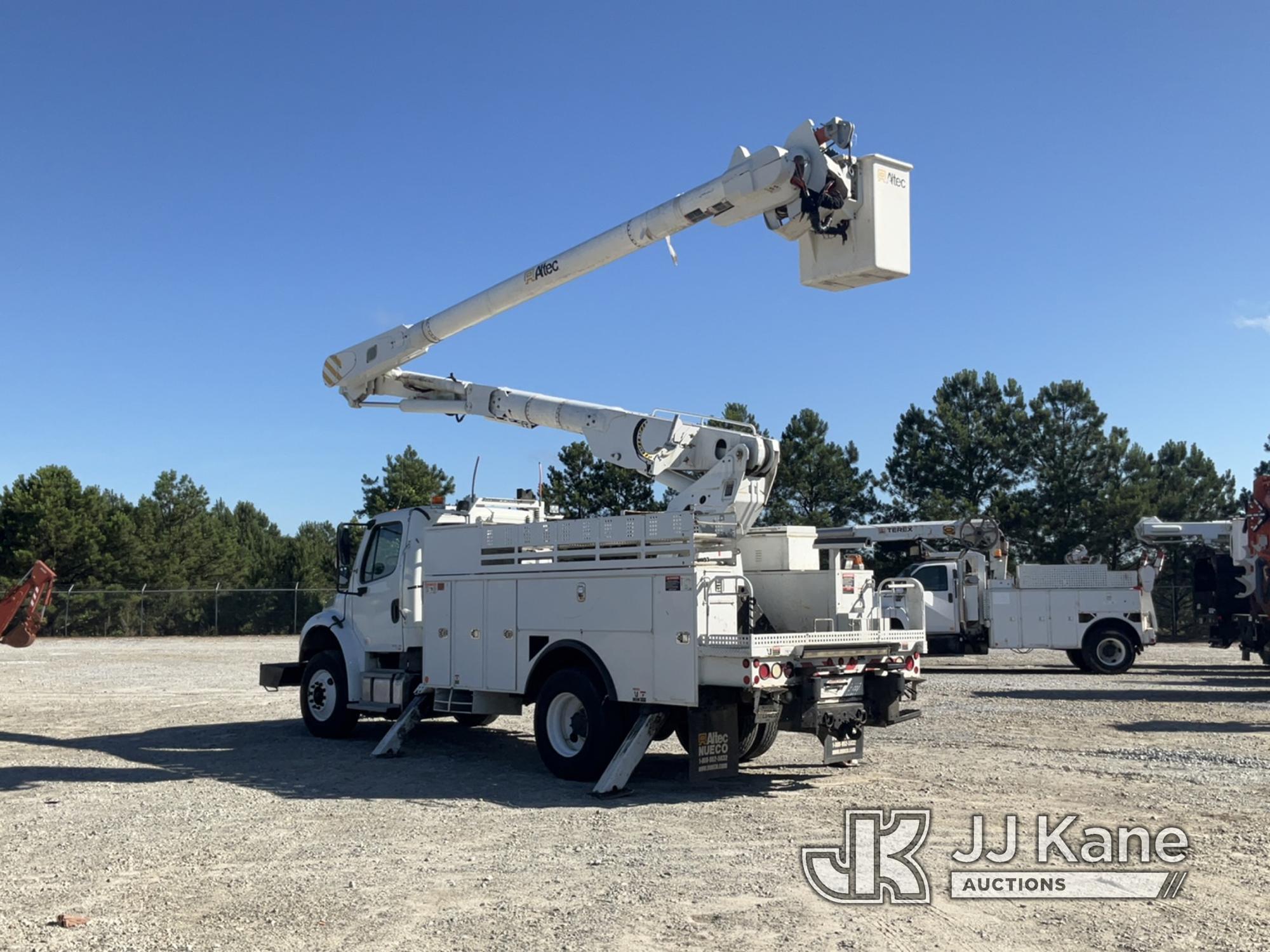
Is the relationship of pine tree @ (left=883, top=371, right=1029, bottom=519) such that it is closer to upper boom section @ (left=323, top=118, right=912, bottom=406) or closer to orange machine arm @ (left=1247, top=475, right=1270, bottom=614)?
orange machine arm @ (left=1247, top=475, right=1270, bottom=614)

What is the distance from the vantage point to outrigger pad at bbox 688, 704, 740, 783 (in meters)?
9.29

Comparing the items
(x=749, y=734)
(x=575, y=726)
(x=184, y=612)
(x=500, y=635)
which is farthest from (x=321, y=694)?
(x=184, y=612)

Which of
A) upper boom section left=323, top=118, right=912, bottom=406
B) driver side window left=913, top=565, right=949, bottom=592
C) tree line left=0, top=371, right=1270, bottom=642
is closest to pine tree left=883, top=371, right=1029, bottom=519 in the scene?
tree line left=0, top=371, right=1270, bottom=642

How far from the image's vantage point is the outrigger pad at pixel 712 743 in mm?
9289

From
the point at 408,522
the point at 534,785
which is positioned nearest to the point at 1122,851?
the point at 534,785

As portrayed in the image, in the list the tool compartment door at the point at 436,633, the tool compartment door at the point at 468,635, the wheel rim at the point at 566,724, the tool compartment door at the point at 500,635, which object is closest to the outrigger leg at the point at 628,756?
the wheel rim at the point at 566,724

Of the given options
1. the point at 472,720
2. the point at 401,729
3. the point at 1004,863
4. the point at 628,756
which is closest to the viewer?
the point at 1004,863

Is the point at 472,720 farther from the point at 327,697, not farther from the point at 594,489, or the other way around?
the point at 594,489

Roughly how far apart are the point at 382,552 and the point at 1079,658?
15720 mm

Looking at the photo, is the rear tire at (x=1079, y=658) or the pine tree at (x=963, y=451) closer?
the rear tire at (x=1079, y=658)

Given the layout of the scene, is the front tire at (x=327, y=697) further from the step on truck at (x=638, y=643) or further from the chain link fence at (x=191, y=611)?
the chain link fence at (x=191, y=611)

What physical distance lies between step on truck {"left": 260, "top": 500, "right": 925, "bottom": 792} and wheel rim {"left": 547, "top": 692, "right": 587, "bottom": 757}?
14 mm

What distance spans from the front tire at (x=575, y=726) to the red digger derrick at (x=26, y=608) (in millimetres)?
10708

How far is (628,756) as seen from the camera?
9.53 m
